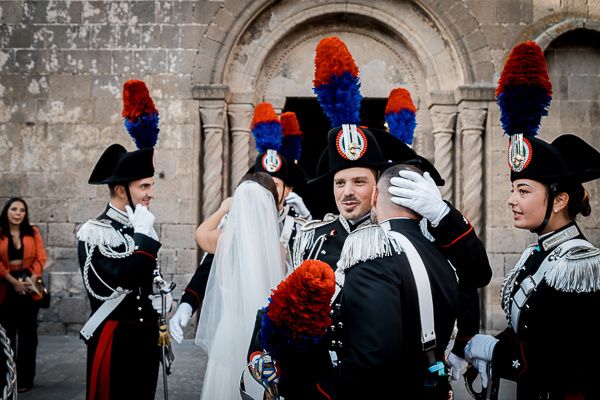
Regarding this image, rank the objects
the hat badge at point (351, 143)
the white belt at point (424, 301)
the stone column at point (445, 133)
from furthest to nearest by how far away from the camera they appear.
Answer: the stone column at point (445, 133), the hat badge at point (351, 143), the white belt at point (424, 301)

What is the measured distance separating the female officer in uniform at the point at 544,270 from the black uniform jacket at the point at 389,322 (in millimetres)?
561

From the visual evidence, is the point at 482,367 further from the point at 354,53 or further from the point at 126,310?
the point at 354,53

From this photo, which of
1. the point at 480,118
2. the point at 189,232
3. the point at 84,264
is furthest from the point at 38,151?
the point at 480,118

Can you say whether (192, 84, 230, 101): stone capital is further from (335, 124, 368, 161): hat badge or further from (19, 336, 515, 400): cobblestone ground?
(335, 124, 368, 161): hat badge

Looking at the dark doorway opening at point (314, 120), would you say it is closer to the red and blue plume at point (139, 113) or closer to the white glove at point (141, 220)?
the red and blue plume at point (139, 113)

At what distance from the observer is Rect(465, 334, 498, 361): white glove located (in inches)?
104

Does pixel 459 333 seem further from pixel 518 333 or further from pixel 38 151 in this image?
pixel 38 151

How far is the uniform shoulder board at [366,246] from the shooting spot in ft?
6.71

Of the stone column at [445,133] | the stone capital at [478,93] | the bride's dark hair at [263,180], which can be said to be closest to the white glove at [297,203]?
the bride's dark hair at [263,180]

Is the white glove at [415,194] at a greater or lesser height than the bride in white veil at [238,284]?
greater

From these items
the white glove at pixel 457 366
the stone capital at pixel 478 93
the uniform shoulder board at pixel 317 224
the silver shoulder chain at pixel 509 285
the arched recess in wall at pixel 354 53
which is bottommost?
the white glove at pixel 457 366

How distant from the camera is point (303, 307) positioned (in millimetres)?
1920

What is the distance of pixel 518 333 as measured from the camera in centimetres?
259

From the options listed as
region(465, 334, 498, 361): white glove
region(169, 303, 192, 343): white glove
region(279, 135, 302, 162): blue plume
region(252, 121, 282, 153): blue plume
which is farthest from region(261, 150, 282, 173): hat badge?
region(465, 334, 498, 361): white glove
